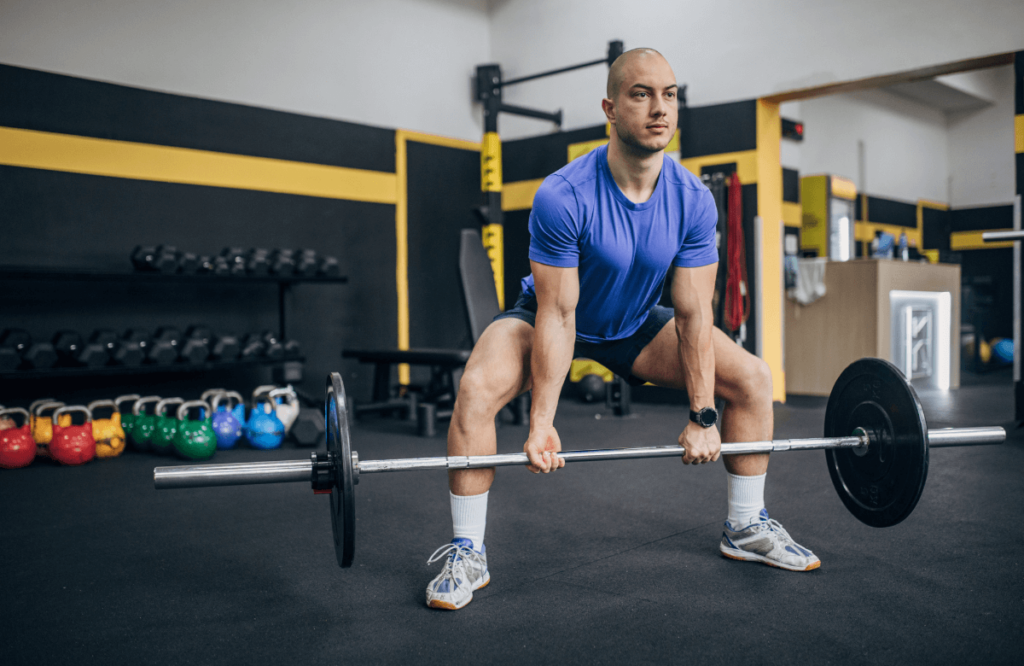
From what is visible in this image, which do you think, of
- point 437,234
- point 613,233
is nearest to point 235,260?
point 437,234

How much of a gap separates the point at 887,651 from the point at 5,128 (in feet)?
14.5

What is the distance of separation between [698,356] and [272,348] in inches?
123

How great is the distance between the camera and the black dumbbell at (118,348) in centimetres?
374

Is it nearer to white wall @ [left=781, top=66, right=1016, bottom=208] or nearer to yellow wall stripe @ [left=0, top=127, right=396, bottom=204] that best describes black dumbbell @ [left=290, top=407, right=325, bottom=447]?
yellow wall stripe @ [left=0, top=127, right=396, bottom=204]

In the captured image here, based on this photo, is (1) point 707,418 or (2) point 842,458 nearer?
(1) point 707,418

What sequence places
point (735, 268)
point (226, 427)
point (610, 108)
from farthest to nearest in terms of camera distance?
point (735, 268) < point (226, 427) < point (610, 108)

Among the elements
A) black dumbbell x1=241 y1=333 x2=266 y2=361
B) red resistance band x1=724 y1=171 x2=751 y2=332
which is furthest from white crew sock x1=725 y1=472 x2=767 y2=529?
black dumbbell x1=241 y1=333 x2=266 y2=361

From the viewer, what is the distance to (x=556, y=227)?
1.65 meters

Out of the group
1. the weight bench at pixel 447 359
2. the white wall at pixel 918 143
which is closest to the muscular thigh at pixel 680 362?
the weight bench at pixel 447 359

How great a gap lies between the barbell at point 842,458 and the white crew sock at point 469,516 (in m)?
0.16

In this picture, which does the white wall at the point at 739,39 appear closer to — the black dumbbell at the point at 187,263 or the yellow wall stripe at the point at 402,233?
the yellow wall stripe at the point at 402,233

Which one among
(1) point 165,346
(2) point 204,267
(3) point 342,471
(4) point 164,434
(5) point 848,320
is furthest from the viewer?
(5) point 848,320

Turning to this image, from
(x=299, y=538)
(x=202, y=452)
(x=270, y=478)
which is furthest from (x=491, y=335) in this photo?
(x=202, y=452)

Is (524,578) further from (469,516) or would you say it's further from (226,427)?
(226,427)
